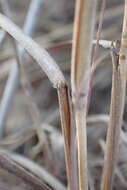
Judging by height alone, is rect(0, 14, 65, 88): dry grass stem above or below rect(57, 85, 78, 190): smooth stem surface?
above

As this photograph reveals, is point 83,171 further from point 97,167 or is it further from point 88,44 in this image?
point 97,167

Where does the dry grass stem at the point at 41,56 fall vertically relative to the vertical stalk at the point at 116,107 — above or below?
above

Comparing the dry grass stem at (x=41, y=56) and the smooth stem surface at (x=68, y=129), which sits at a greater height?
the dry grass stem at (x=41, y=56)

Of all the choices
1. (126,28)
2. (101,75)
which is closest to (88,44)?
(126,28)
